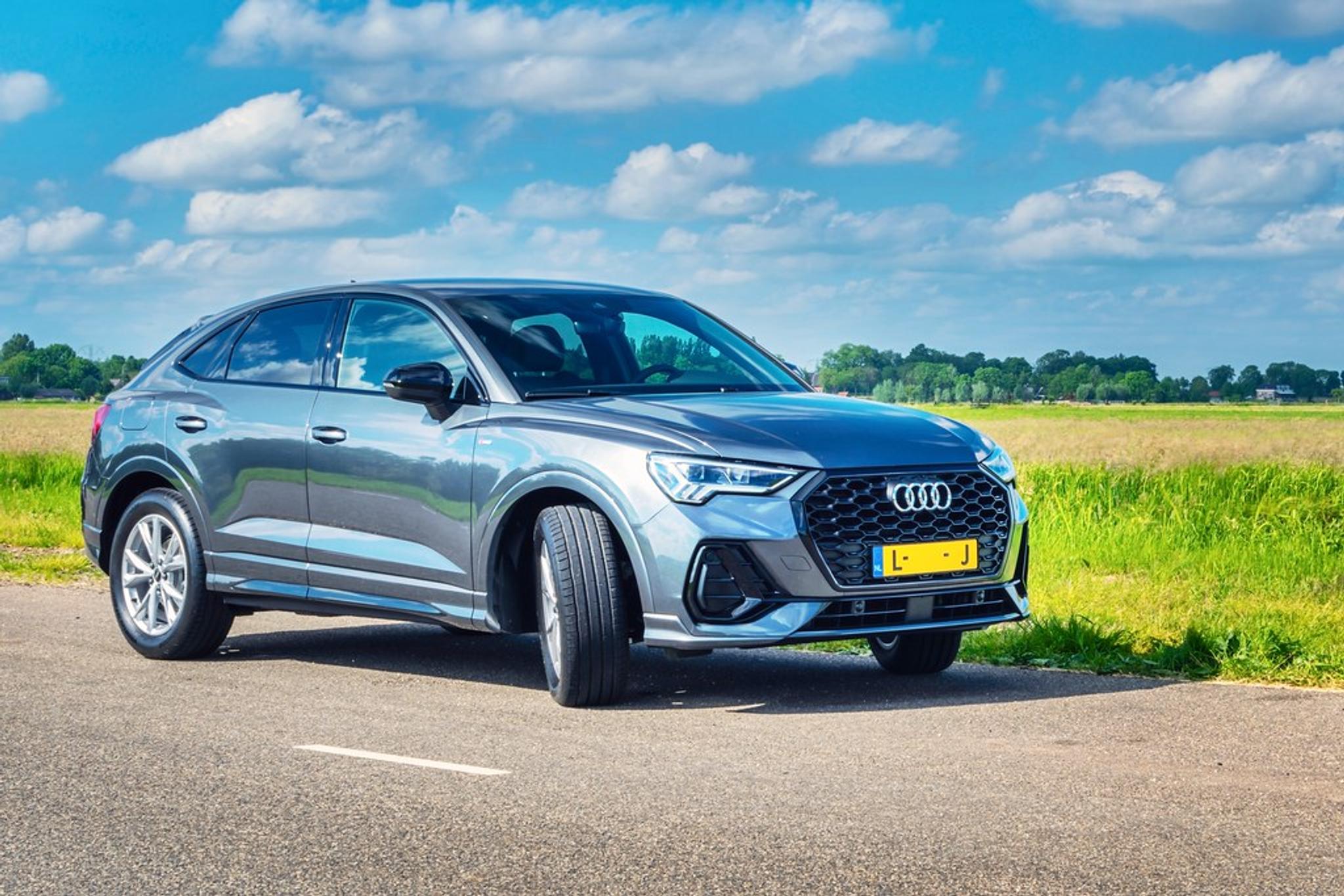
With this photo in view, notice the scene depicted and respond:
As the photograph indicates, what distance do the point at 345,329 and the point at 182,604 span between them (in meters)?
1.72

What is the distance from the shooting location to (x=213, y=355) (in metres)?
9.84

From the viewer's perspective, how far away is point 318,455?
8773 millimetres

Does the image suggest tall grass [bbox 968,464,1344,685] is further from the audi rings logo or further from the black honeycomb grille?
the audi rings logo

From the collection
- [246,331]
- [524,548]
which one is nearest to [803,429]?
[524,548]

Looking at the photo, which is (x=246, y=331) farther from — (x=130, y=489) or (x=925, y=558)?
(x=925, y=558)

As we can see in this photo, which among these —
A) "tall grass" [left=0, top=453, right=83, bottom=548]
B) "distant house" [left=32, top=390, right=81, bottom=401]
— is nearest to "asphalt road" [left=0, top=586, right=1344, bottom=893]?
"tall grass" [left=0, top=453, right=83, bottom=548]

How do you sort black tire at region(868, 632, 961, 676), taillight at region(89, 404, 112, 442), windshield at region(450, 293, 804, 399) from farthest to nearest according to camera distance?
taillight at region(89, 404, 112, 442) < black tire at region(868, 632, 961, 676) < windshield at region(450, 293, 804, 399)

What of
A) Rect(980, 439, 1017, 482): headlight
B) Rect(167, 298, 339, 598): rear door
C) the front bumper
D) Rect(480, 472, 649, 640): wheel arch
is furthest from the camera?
Rect(167, 298, 339, 598): rear door

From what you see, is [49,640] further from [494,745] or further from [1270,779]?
A: [1270,779]

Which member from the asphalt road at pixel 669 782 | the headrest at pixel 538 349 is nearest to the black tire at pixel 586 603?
the asphalt road at pixel 669 782

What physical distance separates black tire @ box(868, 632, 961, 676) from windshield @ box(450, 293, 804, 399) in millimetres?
1301

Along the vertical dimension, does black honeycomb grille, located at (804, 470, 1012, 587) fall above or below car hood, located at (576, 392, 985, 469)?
below

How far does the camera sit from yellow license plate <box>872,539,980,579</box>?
7523mm

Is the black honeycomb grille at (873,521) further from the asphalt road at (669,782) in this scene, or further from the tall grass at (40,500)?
the tall grass at (40,500)
